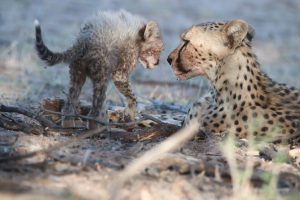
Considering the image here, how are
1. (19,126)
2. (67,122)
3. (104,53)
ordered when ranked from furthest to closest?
(67,122) < (104,53) < (19,126)

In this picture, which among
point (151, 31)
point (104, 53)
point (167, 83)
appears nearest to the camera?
point (104, 53)

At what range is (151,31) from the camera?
591 cm

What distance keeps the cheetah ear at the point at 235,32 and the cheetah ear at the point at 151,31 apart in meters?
0.57

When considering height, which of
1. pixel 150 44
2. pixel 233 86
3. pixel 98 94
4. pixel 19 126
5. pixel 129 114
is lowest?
pixel 19 126

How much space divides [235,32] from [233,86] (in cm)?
39

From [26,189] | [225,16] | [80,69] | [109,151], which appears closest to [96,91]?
[80,69]

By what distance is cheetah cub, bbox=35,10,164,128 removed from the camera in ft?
17.4

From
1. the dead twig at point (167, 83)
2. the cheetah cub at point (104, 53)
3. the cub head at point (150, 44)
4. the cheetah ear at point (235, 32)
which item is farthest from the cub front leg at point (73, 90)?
the dead twig at point (167, 83)

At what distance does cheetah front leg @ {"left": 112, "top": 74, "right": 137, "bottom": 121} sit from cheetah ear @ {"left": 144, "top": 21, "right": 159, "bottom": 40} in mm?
443

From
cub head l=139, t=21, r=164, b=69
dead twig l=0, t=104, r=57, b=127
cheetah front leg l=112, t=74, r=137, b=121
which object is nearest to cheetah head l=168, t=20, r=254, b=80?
cub head l=139, t=21, r=164, b=69

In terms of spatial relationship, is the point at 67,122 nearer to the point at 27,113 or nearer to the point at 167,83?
the point at 27,113

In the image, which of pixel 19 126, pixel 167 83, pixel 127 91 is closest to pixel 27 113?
pixel 19 126

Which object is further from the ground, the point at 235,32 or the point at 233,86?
the point at 235,32

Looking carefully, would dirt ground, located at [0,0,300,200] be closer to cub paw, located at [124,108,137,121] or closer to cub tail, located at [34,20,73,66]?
cub tail, located at [34,20,73,66]
